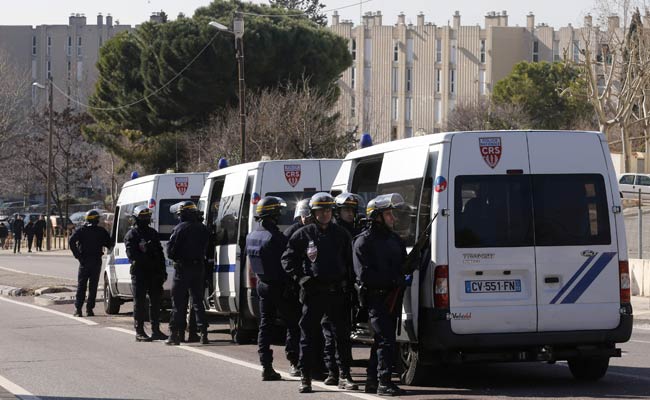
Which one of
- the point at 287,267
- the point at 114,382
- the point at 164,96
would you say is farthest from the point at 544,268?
the point at 164,96

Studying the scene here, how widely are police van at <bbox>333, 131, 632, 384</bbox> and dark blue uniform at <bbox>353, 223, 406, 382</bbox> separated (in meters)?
0.34

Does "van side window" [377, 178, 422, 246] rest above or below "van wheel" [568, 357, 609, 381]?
above

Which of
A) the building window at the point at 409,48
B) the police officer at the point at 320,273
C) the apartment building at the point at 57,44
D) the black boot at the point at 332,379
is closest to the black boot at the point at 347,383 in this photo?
the police officer at the point at 320,273

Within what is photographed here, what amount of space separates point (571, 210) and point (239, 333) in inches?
257

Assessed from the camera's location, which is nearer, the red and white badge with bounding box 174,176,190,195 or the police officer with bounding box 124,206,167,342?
the police officer with bounding box 124,206,167,342

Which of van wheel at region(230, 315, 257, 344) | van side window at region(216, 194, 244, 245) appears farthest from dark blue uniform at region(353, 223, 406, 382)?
van wheel at region(230, 315, 257, 344)

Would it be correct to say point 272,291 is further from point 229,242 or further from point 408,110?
point 408,110

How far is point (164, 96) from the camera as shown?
58.2 metres

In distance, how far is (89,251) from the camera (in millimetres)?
22266

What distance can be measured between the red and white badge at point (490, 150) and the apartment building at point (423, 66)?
301 ft

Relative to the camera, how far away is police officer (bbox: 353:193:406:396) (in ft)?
37.4

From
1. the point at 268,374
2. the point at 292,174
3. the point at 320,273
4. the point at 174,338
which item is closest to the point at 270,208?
the point at 320,273

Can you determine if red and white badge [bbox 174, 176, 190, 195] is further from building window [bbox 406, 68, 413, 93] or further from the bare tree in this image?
building window [bbox 406, 68, 413, 93]

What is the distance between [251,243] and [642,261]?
1418 cm
